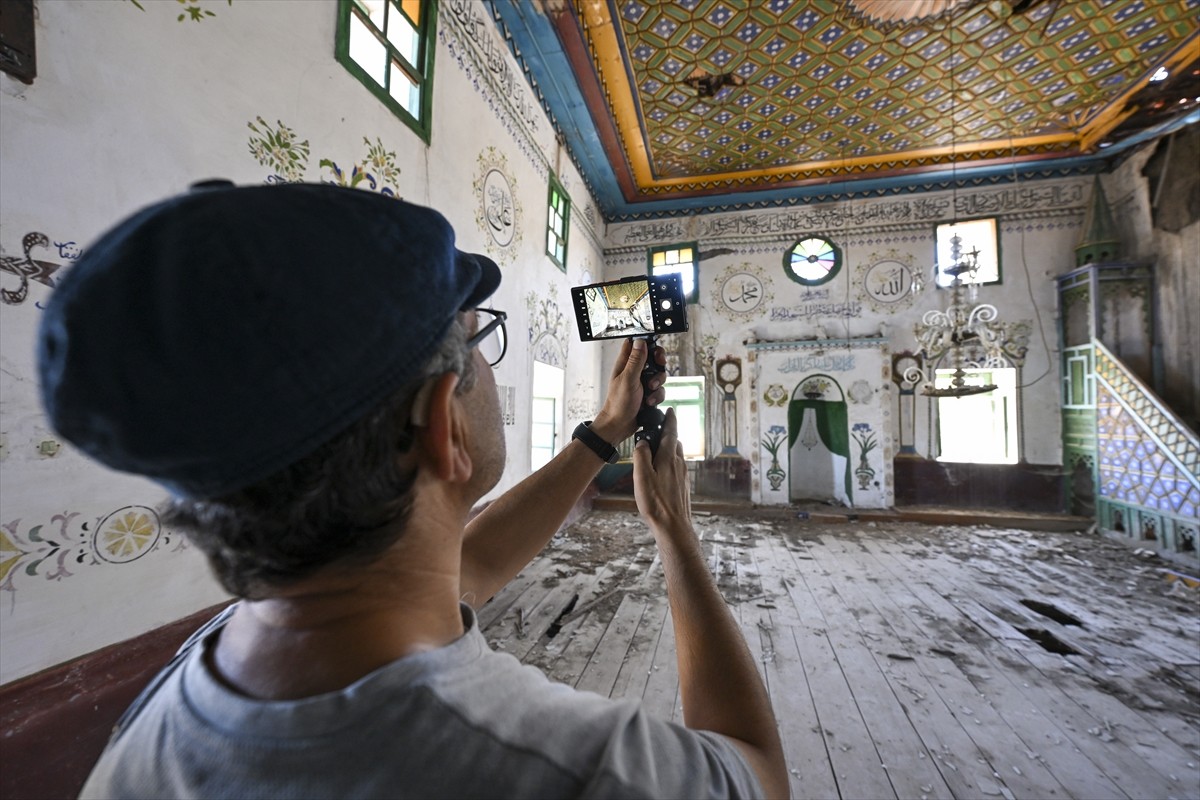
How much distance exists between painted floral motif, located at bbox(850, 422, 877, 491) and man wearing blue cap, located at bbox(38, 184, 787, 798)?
6.44 meters

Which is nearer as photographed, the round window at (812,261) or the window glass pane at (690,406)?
the round window at (812,261)

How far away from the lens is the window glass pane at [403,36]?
248 cm

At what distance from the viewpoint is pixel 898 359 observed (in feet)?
20.1

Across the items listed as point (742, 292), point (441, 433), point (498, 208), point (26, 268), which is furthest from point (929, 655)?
point (742, 292)

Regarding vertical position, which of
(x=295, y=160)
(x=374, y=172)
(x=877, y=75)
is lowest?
(x=295, y=160)

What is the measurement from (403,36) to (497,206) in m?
1.20

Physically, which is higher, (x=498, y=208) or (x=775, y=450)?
(x=498, y=208)

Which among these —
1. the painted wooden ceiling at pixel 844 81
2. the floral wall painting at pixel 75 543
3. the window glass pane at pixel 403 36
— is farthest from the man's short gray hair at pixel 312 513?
the painted wooden ceiling at pixel 844 81

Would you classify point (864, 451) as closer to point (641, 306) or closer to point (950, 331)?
point (950, 331)

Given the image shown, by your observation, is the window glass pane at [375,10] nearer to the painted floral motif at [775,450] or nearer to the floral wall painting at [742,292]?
the floral wall painting at [742,292]

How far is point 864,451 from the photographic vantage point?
6047 millimetres

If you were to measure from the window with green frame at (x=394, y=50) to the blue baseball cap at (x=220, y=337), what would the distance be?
2.36 metres

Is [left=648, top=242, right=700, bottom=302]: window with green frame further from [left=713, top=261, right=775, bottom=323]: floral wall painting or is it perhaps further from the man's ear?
the man's ear

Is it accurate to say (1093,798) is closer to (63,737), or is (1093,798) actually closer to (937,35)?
(63,737)
